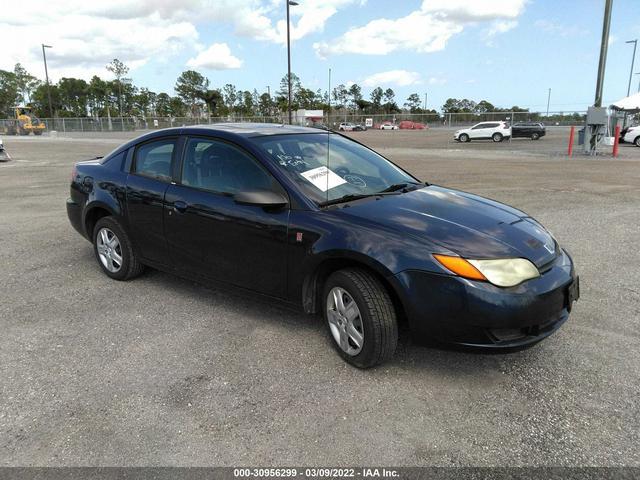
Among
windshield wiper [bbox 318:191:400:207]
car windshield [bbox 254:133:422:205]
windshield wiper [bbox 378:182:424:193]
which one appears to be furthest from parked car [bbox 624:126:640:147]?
windshield wiper [bbox 318:191:400:207]

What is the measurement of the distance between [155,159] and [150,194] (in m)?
0.35

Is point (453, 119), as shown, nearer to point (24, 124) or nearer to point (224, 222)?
point (24, 124)

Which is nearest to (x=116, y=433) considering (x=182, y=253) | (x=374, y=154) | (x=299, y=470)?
(x=299, y=470)

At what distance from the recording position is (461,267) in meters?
2.76

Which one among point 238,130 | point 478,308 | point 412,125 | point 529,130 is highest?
point 412,125

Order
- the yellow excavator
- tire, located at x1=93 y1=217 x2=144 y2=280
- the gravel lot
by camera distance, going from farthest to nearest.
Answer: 1. the yellow excavator
2. tire, located at x1=93 y1=217 x2=144 y2=280
3. the gravel lot

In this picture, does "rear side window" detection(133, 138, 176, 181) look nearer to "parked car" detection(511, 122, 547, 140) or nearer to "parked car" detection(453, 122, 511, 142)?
"parked car" detection(453, 122, 511, 142)

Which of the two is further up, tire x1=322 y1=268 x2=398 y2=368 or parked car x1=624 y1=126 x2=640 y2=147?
parked car x1=624 y1=126 x2=640 y2=147

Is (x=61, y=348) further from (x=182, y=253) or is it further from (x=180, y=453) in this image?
(x=180, y=453)

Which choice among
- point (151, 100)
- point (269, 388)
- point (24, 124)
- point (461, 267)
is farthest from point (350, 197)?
point (151, 100)

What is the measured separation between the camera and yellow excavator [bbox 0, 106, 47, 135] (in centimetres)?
4862

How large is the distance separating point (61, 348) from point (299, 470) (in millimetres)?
2146

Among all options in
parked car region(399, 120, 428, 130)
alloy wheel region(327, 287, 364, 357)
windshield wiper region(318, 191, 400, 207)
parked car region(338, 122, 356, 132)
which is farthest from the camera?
parked car region(338, 122, 356, 132)

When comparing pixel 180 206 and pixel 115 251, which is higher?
pixel 180 206
